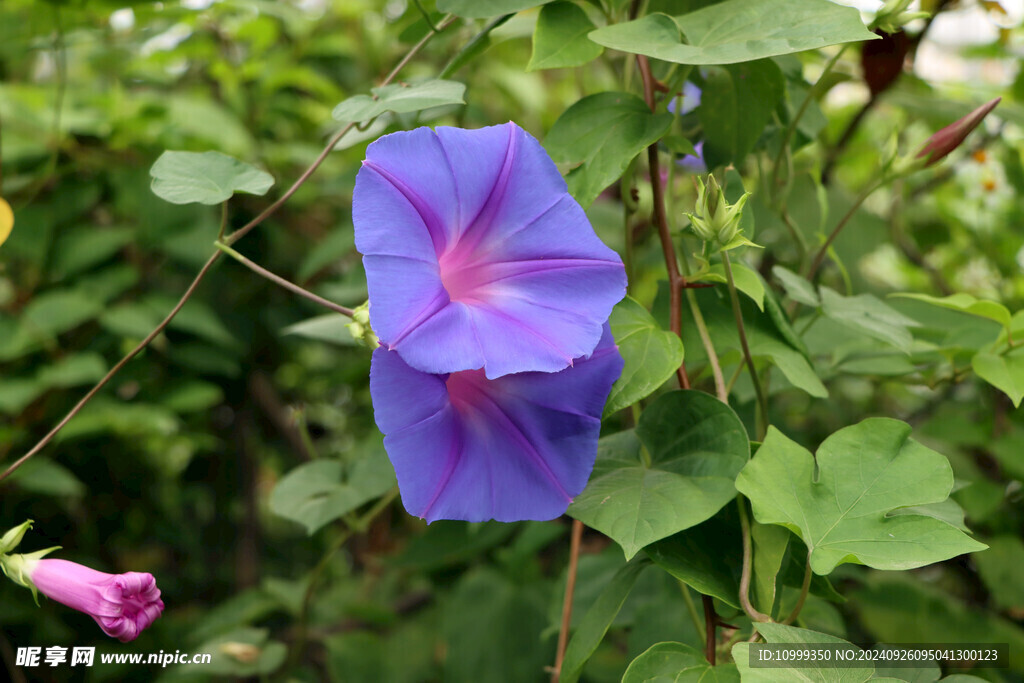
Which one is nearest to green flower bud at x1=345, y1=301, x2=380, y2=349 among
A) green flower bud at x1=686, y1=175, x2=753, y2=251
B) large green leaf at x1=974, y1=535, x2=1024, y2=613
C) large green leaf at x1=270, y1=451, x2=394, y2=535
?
green flower bud at x1=686, y1=175, x2=753, y2=251

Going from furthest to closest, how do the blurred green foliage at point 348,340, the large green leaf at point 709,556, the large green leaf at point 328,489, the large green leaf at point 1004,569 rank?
the large green leaf at point 1004,569 → the large green leaf at point 328,489 → the blurred green foliage at point 348,340 → the large green leaf at point 709,556

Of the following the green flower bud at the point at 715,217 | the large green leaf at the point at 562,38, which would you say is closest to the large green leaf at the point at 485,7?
the large green leaf at the point at 562,38

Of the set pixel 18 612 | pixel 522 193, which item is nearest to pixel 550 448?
pixel 522 193

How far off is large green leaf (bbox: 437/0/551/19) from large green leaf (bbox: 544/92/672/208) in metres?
0.12

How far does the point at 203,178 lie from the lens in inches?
33.0

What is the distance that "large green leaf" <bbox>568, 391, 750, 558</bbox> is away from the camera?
688mm

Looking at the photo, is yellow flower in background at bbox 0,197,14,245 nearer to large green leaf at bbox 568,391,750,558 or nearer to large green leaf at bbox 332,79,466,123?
large green leaf at bbox 332,79,466,123

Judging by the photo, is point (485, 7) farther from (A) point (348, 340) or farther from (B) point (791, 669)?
(B) point (791, 669)

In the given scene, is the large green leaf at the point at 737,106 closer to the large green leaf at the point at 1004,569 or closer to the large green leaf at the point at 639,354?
the large green leaf at the point at 639,354

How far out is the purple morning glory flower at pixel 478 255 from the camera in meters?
0.63

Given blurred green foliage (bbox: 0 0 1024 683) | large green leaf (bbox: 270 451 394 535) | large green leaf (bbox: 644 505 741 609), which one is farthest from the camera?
large green leaf (bbox: 270 451 394 535)

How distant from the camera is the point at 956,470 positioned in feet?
4.16

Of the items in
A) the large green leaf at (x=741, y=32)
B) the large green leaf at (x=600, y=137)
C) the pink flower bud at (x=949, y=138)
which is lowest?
the pink flower bud at (x=949, y=138)

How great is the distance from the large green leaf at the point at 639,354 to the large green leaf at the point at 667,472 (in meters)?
0.06
